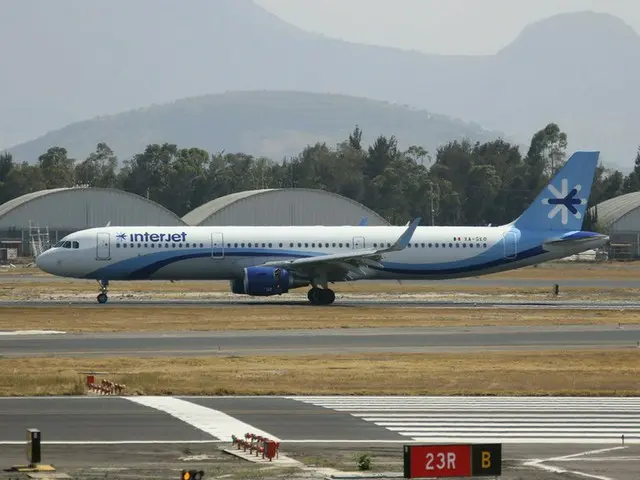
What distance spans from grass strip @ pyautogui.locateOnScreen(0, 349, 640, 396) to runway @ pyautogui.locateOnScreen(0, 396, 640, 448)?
133 cm

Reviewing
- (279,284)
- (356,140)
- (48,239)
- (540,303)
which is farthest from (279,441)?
(356,140)

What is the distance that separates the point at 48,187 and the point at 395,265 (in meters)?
111

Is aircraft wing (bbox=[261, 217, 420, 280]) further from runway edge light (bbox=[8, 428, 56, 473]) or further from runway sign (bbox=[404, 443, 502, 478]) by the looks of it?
runway sign (bbox=[404, 443, 502, 478])

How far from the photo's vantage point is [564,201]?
6341 centimetres

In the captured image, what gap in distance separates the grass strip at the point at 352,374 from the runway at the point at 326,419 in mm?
1333

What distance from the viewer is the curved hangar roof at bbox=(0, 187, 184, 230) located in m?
116

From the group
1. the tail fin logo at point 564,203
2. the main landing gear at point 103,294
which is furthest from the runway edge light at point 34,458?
the tail fin logo at point 564,203

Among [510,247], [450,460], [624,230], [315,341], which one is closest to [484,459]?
[450,460]

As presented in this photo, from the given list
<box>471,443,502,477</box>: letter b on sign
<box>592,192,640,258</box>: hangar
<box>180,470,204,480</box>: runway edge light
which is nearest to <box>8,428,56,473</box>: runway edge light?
<box>180,470,204,480</box>: runway edge light

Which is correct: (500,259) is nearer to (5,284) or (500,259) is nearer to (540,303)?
(540,303)

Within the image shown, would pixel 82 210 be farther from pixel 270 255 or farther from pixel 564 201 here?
pixel 564 201

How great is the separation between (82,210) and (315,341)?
79116 mm

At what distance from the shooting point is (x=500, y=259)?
6194 cm

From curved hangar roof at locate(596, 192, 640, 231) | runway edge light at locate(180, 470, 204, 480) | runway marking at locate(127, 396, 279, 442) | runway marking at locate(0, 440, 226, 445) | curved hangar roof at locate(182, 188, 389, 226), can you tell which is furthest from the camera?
curved hangar roof at locate(596, 192, 640, 231)
